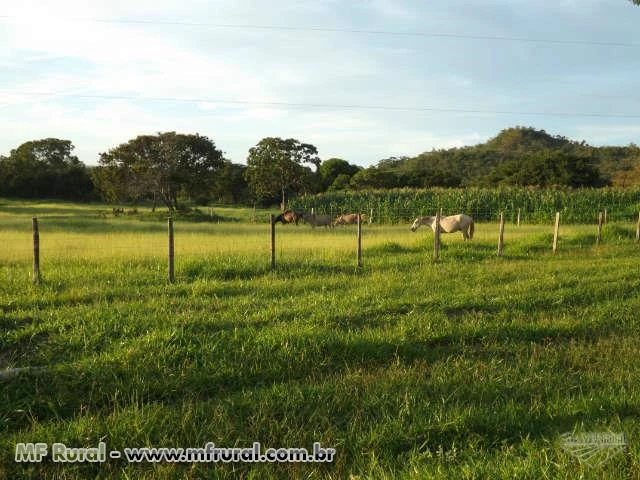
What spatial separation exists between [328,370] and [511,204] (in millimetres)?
34137

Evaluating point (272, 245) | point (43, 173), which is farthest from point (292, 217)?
point (43, 173)

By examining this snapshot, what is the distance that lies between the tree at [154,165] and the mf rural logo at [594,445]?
4420 centimetres

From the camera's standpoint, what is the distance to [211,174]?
49.8 metres

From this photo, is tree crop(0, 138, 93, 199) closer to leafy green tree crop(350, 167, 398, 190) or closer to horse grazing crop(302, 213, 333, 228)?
leafy green tree crop(350, 167, 398, 190)

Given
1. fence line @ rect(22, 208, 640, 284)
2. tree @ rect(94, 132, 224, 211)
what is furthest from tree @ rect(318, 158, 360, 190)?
fence line @ rect(22, 208, 640, 284)

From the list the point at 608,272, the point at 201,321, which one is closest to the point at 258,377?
the point at 201,321

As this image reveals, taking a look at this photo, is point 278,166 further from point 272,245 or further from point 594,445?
point 594,445

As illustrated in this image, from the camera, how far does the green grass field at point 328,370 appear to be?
12.3ft

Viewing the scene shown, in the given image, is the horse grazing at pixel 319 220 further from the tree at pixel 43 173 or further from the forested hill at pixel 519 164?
the tree at pixel 43 173

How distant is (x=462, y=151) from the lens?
11362 centimetres

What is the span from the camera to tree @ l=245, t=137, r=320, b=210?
5219 centimetres

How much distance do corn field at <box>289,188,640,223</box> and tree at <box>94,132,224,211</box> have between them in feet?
55.1

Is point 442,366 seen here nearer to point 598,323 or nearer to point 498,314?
point 498,314

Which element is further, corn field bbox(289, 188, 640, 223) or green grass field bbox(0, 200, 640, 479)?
corn field bbox(289, 188, 640, 223)
